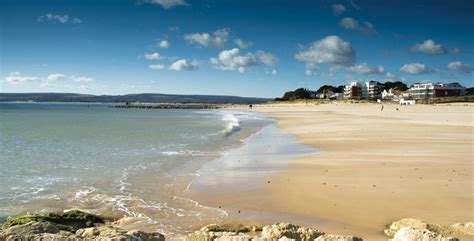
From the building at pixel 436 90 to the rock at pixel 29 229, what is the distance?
412 feet

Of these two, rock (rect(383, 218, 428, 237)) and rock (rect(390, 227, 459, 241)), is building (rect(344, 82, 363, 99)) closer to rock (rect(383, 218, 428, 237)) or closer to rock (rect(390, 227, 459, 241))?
rock (rect(383, 218, 428, 237))

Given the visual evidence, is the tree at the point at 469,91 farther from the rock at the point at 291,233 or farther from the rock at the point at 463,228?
the rock at the point at 291,233

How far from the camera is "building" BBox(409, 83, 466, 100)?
120m

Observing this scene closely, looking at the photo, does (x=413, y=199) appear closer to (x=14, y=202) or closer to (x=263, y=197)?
(x=263, y=197)

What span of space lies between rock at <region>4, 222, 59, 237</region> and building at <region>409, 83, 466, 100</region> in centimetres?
12571

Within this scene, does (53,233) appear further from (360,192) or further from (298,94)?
(298,94)

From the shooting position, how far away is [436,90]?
11994 cm

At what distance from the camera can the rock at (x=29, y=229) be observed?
5.23 metres

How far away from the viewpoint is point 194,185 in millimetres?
12562

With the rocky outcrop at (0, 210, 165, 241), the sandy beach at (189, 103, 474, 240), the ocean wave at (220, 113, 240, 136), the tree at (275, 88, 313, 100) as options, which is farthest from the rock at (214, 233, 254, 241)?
the tree at (275, 88, 313, 100)

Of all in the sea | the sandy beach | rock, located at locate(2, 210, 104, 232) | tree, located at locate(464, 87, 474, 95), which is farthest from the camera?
tree, located at locate(464, 87, 474, 95)

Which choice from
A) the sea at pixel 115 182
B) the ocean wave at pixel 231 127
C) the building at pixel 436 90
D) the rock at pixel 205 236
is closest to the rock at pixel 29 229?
the rock at pixel 205 236

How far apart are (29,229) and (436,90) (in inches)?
5110

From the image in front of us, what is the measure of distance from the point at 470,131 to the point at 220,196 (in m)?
21.2
